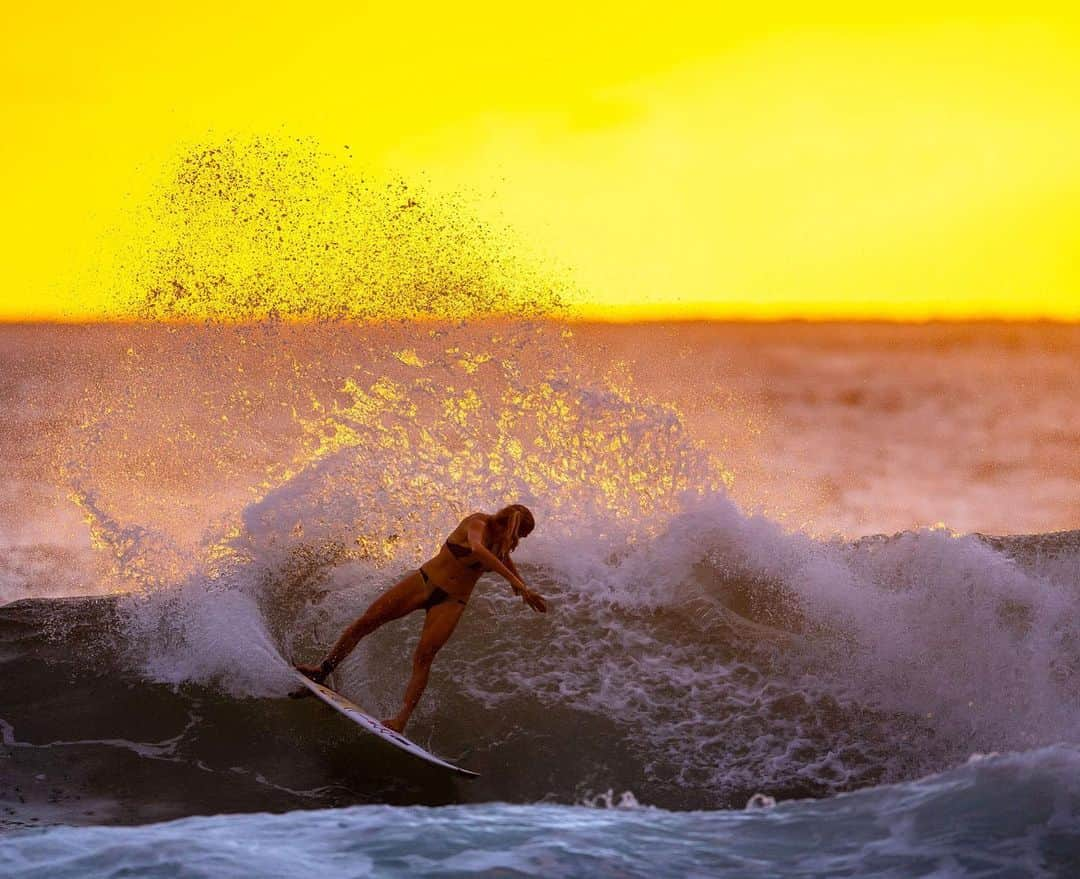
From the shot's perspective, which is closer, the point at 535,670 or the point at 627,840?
the point at 627,840

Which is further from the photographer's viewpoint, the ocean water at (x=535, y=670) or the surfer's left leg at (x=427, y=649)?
the surfer's left leg at (x=427, y=649)

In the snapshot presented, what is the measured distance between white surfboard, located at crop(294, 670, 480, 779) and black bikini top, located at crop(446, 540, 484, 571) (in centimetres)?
108

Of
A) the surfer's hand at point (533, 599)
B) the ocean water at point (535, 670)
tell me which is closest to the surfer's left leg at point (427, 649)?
the ocean water at point (535, 670)

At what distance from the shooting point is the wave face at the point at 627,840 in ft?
18.2

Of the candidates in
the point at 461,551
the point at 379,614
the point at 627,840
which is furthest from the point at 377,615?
the point at 627,840

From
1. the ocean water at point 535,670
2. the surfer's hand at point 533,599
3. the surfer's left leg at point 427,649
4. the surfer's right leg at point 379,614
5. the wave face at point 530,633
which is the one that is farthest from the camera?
the surfer's right leg at point 379,614

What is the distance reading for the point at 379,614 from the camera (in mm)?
8008

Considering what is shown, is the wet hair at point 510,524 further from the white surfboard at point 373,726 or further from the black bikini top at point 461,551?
the white surfboard at point 373,726

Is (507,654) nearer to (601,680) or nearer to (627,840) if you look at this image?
(601,680)

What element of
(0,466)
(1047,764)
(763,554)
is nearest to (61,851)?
(1047,764)

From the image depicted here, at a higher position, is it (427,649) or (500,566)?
(500,566)

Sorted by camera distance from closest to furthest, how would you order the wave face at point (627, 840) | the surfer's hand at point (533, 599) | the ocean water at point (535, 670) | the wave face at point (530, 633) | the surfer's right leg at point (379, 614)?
1. the wave face at point (627, 840)
2. the ocean water at point (535, 670)
3. the surfer's hand at point (533, 599)
4. the wave face at point (530, 633)
5. the surfer's right leg at point (379, 614)

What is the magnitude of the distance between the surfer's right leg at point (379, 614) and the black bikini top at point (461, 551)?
0.98 ft

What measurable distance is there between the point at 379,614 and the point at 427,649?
21.1 inches
